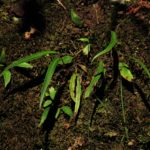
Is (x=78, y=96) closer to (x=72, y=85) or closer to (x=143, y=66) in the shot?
(x=72, y=85)

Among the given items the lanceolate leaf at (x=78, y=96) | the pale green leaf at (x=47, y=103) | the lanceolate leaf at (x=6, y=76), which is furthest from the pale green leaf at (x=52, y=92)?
the lanceolate leaf at (x=6, y=76)

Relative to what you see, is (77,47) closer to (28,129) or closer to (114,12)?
(114,12)

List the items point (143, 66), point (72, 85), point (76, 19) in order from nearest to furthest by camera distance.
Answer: point (143, 66) → point (72, 85) → point (76, 19)

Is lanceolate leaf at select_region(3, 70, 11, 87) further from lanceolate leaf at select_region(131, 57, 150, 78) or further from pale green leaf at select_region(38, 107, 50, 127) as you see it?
lanceolate leaf at select_region(131, 57, 150, 78)

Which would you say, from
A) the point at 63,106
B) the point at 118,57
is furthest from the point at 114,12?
the point at 63,106

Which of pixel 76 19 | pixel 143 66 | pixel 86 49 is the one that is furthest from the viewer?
pixel 76 19

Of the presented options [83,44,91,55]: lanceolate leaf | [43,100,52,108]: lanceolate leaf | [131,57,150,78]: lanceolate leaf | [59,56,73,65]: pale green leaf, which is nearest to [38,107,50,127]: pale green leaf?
[43,100,52,108]: lanceolate leaf

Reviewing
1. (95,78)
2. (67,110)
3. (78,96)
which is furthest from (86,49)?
(67,110)

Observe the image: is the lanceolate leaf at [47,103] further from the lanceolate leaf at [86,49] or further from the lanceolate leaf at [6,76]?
the lanceolate leaf at [86,49]
